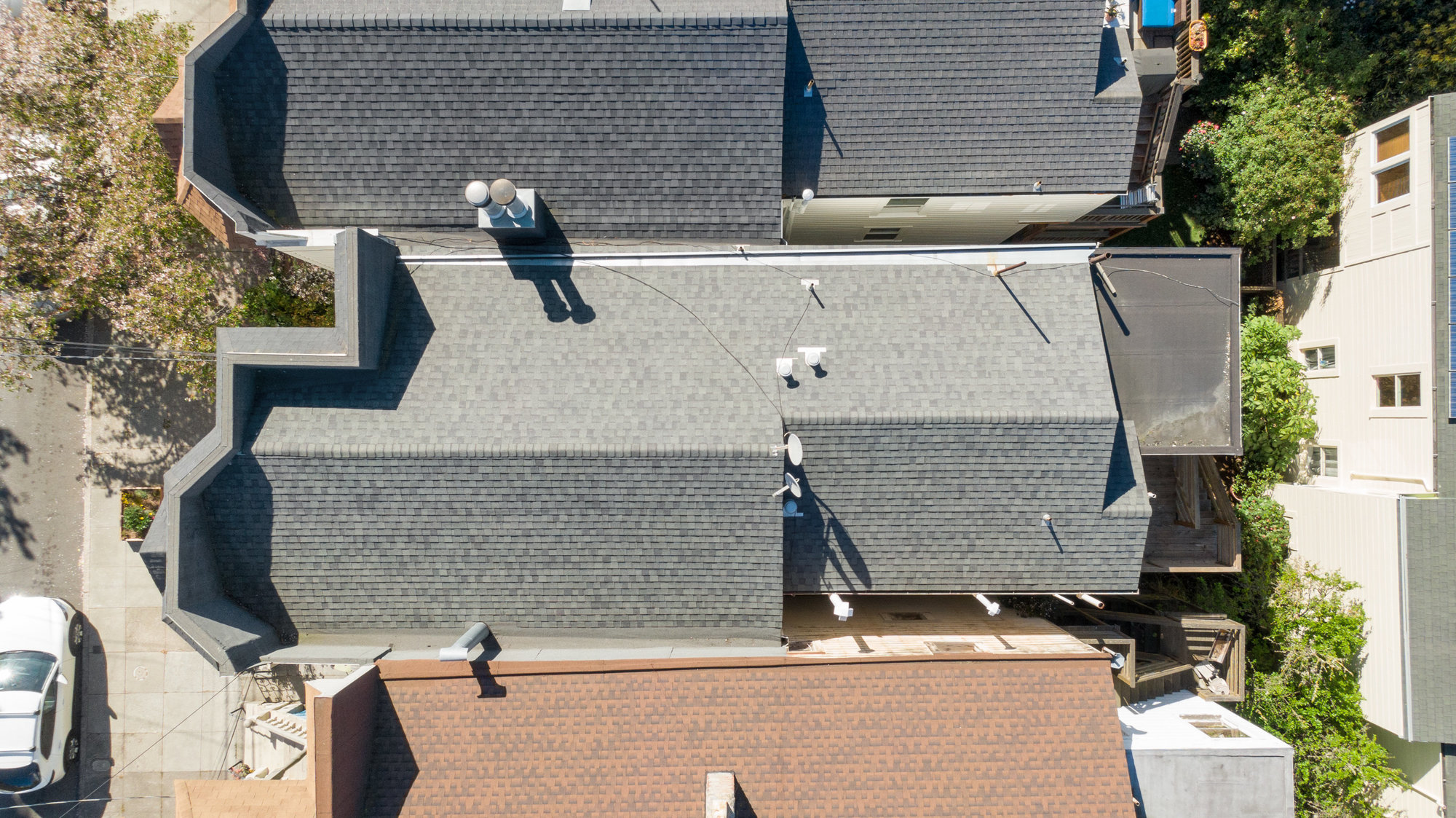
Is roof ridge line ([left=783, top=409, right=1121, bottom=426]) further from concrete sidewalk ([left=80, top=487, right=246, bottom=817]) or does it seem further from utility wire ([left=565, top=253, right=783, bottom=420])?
concrete sidewalk ([left=80, top=487, right=246, bottom=817])

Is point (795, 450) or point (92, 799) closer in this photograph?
point (795, 450)

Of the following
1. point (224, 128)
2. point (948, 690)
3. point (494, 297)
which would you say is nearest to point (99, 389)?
point (224, 128)

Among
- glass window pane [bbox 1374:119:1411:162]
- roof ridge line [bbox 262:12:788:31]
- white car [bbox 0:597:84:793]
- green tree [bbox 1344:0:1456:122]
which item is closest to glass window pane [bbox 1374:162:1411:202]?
glass window pane [bbox 1374:119:1411:162]

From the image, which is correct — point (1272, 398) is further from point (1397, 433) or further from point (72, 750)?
point (72, 750)

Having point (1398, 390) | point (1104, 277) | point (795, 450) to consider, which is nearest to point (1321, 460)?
point (1398, 390)

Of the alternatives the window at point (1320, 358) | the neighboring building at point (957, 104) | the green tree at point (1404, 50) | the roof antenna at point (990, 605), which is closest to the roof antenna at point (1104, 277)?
the neighboring building at point (957, 104)

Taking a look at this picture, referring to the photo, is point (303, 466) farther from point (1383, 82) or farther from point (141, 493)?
point (1383, 82)

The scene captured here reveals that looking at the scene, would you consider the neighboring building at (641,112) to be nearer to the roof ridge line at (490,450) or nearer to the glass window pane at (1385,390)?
the roof ridge line at (490,450)
